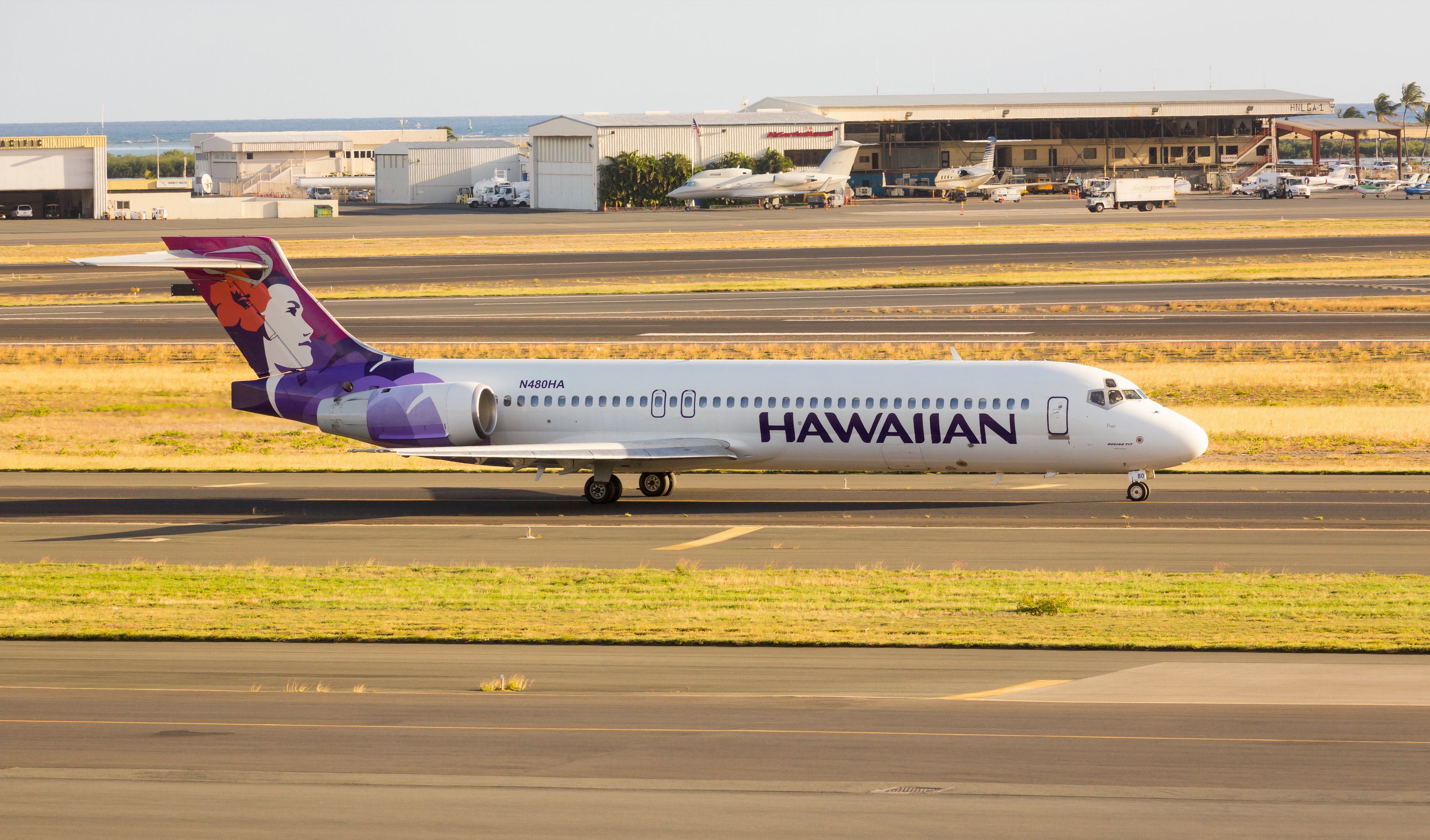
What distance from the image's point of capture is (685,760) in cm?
1502

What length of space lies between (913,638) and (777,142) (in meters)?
147

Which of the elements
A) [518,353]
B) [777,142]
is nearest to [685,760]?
[518,353]

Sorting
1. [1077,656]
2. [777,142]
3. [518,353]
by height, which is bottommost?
[1077,656]

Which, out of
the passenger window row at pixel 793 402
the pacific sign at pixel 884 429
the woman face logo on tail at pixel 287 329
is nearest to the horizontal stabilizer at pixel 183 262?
→ the woman face logo on tail at pixel 287 329

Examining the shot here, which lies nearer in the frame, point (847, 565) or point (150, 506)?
point (847, 565)

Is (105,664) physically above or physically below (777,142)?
below

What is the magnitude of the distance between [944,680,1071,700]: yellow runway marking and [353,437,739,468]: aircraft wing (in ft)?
59.5

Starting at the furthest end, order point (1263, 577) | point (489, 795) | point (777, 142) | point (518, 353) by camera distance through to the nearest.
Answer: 1. point (777, 142)
2. point (518, 353)
3. point (1263, 577)
4. point (489, 795)

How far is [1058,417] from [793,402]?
637 centimetres

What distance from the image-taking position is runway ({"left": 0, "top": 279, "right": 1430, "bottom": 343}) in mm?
63844

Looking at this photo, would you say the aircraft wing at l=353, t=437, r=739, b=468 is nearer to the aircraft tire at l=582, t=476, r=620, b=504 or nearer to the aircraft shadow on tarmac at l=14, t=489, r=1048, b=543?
the aircraft tire at l=582, t=476, r=620, b=504

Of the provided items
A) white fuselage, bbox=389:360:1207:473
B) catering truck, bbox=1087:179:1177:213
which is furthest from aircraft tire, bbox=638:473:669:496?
catering truck, bbox=1087:179:1177:213

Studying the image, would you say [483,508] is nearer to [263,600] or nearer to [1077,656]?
[263,600]

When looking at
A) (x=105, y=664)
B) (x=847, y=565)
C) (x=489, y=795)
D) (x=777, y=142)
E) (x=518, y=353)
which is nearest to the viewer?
(x=489, y=795)
